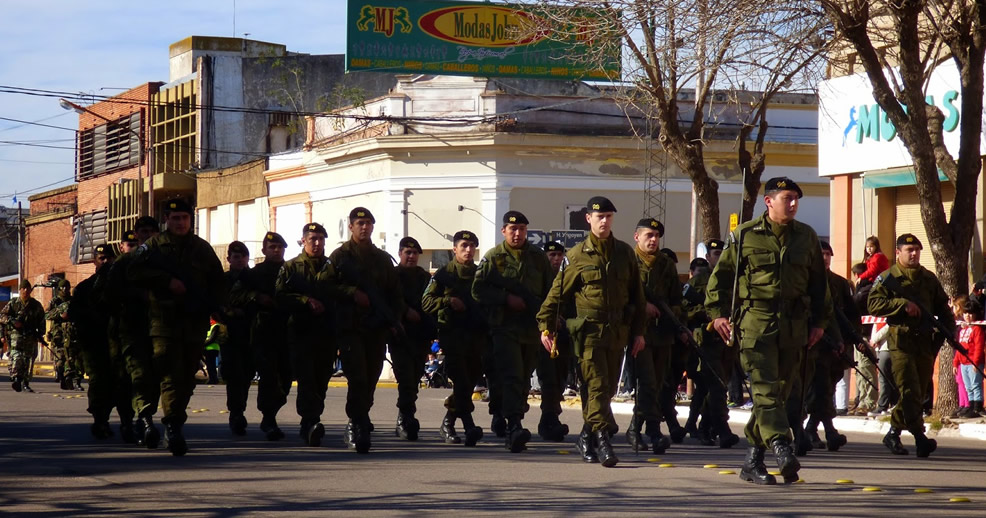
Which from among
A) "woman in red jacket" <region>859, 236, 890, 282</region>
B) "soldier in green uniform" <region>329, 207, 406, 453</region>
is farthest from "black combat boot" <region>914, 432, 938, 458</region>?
"woman in red jacket" <region>859, 236, 890, 282</region>

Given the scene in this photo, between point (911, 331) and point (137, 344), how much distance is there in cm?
630

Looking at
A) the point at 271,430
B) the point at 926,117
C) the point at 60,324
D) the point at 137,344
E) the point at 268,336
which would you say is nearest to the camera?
the point at 137,344

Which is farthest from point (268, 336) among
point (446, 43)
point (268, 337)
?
point (446, 43)

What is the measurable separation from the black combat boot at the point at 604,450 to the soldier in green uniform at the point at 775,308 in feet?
3.79

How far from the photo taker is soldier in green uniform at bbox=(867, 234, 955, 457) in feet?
37.8

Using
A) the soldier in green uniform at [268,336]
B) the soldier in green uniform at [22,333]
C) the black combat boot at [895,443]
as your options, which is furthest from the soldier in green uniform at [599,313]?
the soldier in green uniform at [22,333]

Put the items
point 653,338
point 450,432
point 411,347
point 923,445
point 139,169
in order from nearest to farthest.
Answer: point 923,445, point 653,338, point 450,432, point 411,347, point 139,169

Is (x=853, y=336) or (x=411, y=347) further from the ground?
(x=853, y=336)

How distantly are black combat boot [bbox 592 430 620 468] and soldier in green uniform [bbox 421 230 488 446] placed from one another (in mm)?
2251

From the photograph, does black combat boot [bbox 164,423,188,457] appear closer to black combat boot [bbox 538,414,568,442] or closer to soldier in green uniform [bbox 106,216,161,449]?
soldier in green uniform [bbox 106,216,161,449]

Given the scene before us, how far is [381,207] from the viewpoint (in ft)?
107

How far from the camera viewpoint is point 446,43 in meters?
29.9

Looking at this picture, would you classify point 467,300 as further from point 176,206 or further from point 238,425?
point 176,206

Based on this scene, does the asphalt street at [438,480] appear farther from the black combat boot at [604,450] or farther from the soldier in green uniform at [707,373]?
the soldier in green uniform at [707,373]
